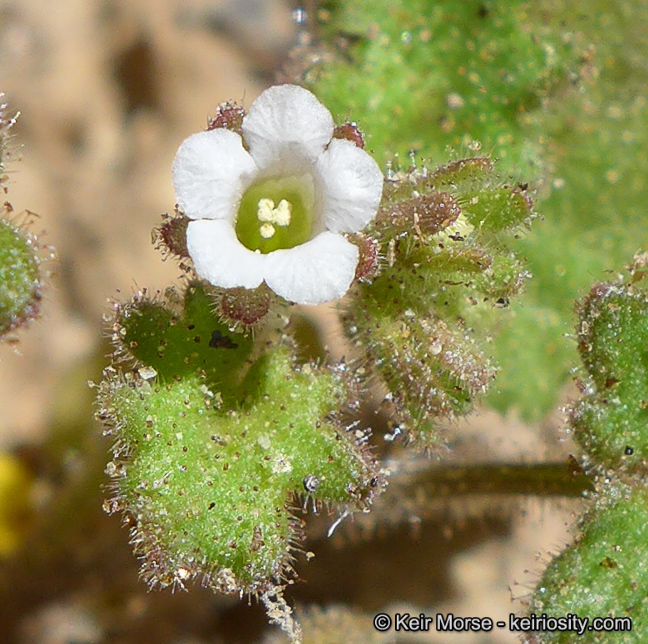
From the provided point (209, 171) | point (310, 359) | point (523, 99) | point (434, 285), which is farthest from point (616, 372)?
point (523, 99)

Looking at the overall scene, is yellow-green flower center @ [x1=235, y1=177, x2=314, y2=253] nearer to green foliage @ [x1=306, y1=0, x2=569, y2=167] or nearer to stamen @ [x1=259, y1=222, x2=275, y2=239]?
stamen @ [x1=259, y1=222, x2=275, y2=239]

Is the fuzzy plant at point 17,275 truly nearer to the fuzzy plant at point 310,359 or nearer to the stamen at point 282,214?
the fuzzy plant at point 310,359

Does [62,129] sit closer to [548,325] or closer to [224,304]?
[224,304]

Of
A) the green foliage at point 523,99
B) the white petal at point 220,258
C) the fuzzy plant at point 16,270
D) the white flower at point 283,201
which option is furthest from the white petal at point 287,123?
the green foliage at point 523,99

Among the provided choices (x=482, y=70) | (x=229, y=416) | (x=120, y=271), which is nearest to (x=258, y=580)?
(x=229, y=416)

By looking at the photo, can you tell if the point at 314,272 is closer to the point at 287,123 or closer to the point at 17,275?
the point at 287,123

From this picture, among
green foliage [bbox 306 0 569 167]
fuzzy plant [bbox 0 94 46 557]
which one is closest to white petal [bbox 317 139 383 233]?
fuzzy plant [bbox 0 94 46 557]
